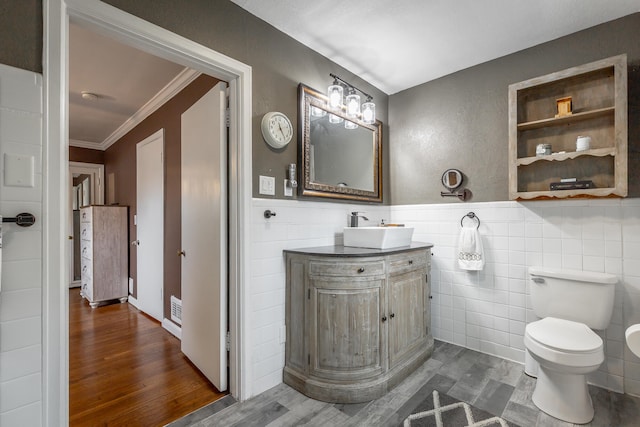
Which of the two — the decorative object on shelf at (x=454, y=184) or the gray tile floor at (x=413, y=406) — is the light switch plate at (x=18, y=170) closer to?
the gray tile floor at (x=413, y=406)

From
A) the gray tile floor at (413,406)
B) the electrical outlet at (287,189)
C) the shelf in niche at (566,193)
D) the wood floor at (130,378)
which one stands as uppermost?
the electrical outlet at (287,189)

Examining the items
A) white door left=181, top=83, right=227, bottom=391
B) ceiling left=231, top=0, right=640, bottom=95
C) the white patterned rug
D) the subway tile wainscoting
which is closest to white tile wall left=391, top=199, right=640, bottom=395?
the subway tile wainscoting

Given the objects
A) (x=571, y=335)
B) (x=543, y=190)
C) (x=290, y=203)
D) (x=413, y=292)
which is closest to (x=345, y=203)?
(x=290, y=203)

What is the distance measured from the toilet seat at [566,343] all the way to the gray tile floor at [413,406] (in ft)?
1.22

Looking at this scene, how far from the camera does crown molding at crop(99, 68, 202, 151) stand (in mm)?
2680

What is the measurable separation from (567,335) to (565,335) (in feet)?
0.04

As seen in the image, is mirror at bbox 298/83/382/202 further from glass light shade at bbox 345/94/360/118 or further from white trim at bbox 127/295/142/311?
white trim at bbox 127/295/142/311

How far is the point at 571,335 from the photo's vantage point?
1.73m

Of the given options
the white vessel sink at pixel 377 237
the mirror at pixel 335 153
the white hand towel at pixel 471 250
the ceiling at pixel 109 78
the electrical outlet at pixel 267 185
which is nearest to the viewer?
the electrical outlet at pixel 267 185

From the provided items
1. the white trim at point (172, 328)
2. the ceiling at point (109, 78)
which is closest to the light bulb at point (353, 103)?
the ceiling at point (109, 78)

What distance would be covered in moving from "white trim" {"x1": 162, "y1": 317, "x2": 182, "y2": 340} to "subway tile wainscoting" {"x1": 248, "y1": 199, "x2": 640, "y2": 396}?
51.9 inches

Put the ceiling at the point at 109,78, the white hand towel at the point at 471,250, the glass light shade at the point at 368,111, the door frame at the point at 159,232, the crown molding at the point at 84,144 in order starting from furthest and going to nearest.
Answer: the crown molding at the point at 84,144 → the door frame at the point at 159,232 → the glass light shade at the point at 368,111 → the white hand towel at the point at 471,250 → the ceiling at the point at 109,78

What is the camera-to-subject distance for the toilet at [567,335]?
160 cm

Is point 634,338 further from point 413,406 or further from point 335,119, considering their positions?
point 335,119
